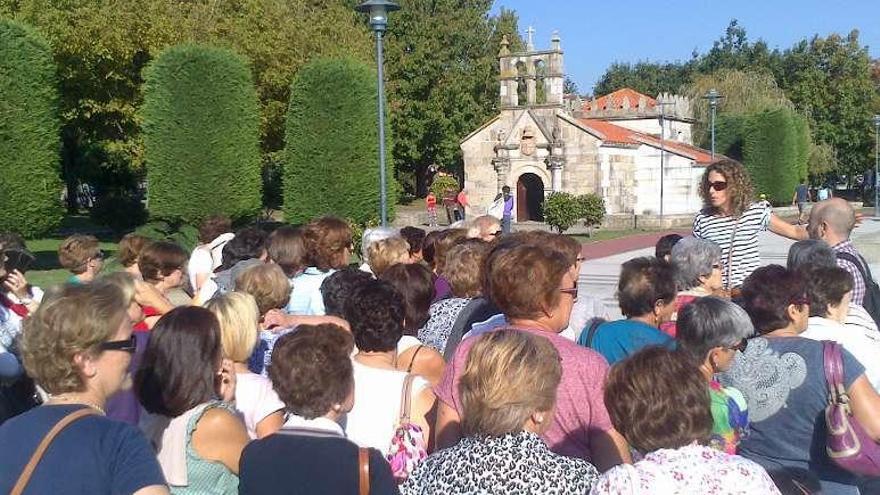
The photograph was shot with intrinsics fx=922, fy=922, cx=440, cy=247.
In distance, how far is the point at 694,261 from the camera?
520 cm

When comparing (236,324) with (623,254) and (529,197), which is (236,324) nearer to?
(623,254)

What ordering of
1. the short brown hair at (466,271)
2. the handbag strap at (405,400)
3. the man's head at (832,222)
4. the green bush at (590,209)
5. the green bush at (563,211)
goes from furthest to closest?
the green bush at (590,209) → the green bush at (563,211) → the man's head at (832,222) → the short brown hair at (466,271) → the handbag strap at (405,400)

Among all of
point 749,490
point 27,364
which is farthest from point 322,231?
point 749,490

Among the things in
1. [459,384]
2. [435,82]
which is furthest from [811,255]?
[435,82]

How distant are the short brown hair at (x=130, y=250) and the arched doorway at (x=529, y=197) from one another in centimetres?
3598

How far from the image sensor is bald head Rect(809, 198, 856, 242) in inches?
235

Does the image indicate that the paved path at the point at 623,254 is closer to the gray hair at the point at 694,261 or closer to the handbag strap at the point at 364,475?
the gray hair at the point at 694,261

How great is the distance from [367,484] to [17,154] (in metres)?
21.0

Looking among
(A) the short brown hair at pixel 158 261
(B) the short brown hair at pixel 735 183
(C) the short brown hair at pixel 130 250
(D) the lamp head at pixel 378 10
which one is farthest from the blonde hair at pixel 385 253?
(D) the lamp head at pixel 378 10

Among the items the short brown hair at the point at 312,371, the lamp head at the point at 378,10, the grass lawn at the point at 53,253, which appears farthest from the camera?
the grass lawn at the point at 53,253

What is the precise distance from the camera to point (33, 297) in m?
6.37

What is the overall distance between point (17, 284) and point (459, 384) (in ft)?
13.8

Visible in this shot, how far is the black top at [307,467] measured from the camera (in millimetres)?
2936

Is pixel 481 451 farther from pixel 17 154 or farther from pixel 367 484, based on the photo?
pixel 17 154
